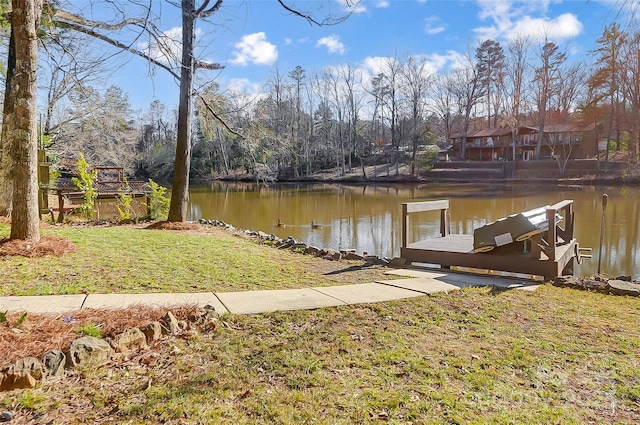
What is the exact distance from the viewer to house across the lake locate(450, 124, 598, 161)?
43.0 m

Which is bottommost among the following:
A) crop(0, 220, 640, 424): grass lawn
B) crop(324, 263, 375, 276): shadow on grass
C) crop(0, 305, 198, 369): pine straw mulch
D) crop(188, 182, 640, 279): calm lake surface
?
crop(188, 182, 640, 279): calm lake surface

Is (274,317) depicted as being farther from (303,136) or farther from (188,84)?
(303,136)

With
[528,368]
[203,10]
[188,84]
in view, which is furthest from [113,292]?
[203,10]

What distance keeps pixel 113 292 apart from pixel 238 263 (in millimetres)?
2153

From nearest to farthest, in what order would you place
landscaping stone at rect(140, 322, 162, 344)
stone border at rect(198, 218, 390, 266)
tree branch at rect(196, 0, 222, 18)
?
1. landscaping stone at rect(140, 322, 162, 344)
2. stone border at rect(198, 218, 390, 266)
3. tree branch at rect(196, 0, 222, 18)

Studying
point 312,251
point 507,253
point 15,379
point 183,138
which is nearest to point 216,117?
point 183,138

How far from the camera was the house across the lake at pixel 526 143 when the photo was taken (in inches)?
1692

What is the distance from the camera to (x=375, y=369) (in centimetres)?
280

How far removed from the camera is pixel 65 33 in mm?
9617

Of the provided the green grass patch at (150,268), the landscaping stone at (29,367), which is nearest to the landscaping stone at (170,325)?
the landscaping stone at (29,367)

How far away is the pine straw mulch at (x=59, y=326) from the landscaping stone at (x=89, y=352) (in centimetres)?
9

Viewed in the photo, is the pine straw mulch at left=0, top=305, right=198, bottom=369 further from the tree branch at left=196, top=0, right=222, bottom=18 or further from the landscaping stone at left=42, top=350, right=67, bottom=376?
the tree branch at left=196, top=0, right=222, bottom=18

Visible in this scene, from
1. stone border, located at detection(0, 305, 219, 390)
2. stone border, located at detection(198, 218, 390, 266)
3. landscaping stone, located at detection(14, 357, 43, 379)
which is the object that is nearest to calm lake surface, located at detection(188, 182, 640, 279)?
stone border, located at detection(198, 218, 390, 266)

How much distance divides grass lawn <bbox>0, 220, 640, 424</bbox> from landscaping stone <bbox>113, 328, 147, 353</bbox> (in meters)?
0.12
